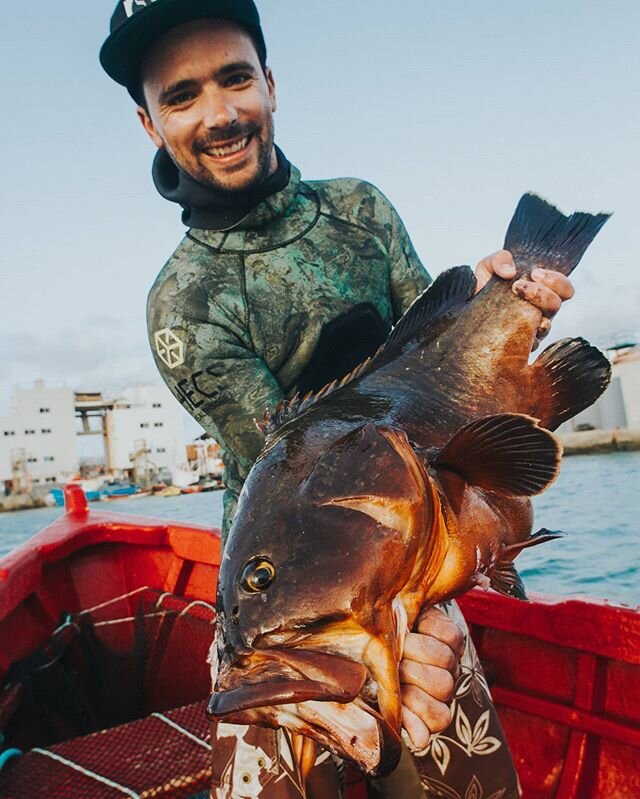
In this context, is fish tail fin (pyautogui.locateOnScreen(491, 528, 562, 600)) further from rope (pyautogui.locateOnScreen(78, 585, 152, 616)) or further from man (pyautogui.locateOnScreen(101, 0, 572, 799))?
rope (pyautogui.locateOnScreen(78, 585, 152, 616))

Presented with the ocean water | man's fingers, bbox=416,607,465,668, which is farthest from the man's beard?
the ocean water

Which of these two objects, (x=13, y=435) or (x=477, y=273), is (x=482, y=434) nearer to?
(x=477, y=273)

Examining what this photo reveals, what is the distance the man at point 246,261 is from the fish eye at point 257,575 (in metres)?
1.13

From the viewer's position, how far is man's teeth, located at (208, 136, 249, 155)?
2.89 metres

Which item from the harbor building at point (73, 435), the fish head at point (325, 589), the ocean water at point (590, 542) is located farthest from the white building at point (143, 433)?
the fish head at point (325, 589)

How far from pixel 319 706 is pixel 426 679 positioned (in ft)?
1.19

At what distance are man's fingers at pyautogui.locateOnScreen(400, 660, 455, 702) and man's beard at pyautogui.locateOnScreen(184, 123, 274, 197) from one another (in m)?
2.23

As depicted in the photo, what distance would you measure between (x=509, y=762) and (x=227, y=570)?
1729 mm

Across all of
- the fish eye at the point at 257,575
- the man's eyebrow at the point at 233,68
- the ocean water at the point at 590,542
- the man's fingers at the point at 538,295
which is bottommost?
the ocean water at the point at 590,542

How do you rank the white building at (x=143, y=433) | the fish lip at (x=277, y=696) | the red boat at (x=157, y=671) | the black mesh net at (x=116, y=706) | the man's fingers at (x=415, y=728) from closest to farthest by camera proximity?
the fish lip at (x=277, y=696), the man's fingers at (x=415, y=728), the black mesh net at (x=116, y=706), the red boat at (x=157, y=671), the white building at (x=143, y=433)

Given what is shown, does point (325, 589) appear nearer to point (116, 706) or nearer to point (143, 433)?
point (116, 706)

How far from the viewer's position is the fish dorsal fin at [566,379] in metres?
2.38

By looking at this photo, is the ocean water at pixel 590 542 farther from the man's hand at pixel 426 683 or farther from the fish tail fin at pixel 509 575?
the man's hand at pixel 426 683

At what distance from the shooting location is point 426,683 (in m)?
1.57
